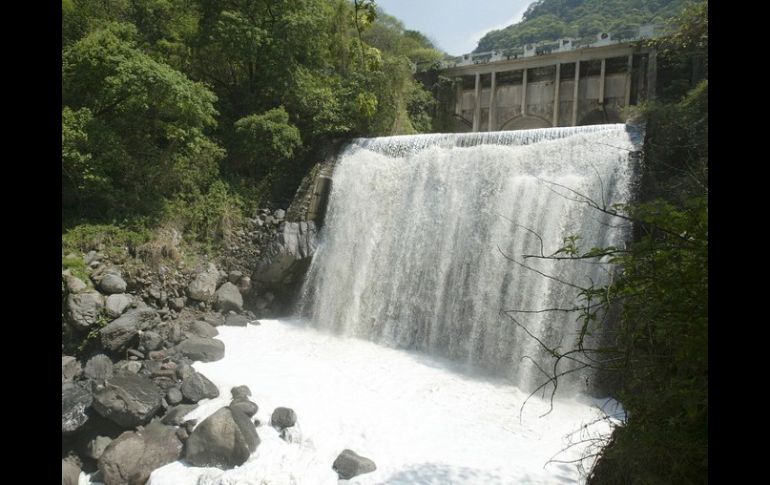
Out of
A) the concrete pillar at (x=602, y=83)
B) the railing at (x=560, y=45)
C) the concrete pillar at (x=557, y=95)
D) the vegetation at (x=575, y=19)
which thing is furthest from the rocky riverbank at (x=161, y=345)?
the vegetation at (x=575, y=19)

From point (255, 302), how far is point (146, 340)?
3.07 meters

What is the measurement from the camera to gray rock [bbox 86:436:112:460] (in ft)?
19.8

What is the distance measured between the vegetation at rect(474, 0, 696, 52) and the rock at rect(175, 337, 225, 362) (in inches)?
766

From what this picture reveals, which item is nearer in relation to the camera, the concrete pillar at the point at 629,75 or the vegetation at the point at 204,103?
the vegetation at the point at 204,103

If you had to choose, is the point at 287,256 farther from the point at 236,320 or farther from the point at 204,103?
the point at 204,103

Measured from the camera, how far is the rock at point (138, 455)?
5734mm

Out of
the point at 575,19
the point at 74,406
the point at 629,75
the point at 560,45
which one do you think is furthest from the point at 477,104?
the point at 575,19

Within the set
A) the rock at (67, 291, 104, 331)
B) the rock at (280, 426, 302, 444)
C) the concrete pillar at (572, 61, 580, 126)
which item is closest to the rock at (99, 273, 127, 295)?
the rock at (67, 291, 104, 331)

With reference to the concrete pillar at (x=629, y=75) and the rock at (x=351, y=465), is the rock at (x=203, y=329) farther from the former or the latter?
the concrete pillar at (x=629, y=75)

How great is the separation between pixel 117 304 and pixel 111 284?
45cm

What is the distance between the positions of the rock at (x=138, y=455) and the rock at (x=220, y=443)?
0.28 meters

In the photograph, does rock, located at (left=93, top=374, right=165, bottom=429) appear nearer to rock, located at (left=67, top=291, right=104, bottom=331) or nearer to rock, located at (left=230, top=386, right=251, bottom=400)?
rock, located at (left=230, top=386, right=251, bottom=400)
